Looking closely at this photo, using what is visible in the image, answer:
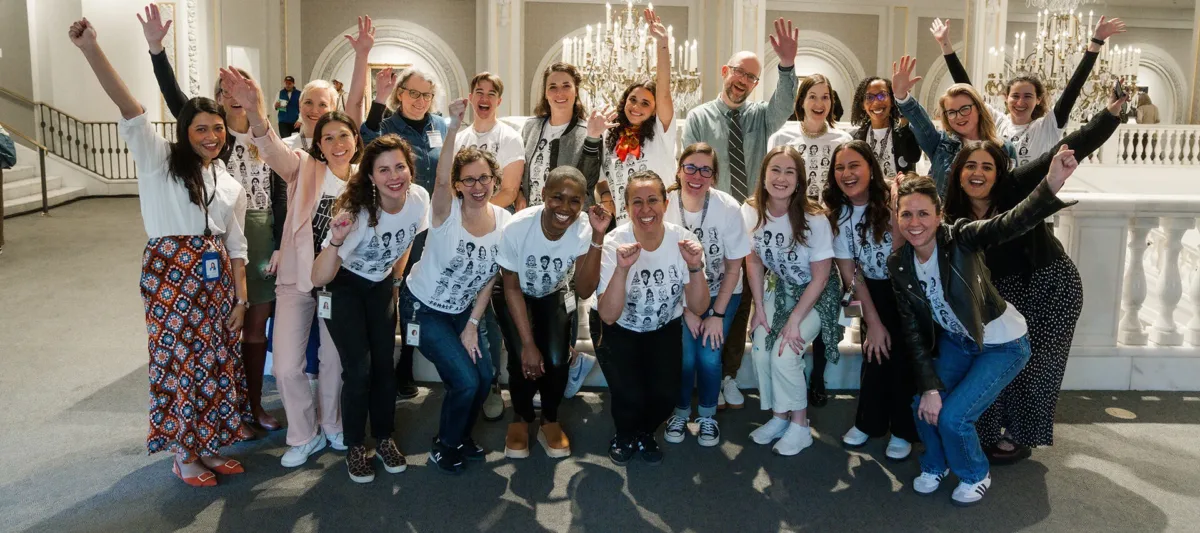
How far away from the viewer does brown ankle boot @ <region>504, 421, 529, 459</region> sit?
365 cm

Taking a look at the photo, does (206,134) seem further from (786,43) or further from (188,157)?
(786,43)

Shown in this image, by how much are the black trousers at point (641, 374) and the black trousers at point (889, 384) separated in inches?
32.1

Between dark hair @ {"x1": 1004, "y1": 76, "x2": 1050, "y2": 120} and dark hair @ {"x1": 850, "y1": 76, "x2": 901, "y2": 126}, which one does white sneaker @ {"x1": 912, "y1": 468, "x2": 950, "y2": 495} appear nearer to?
dark hair @ {"x1": 850, "y1": 76, "x2": 901, "y2": 126}

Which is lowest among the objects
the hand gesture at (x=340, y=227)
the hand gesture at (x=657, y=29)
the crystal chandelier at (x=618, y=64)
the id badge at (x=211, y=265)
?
the id badge at (x=211, y=265)

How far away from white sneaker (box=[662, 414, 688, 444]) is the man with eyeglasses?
417 millimetres

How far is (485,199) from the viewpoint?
3.48m

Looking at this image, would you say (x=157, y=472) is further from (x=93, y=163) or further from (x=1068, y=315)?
(x=93, y=163)

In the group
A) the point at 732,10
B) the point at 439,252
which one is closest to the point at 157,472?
the point at 439,252

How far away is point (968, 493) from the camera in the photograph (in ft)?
10.6

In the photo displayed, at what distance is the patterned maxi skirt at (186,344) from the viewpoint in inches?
128

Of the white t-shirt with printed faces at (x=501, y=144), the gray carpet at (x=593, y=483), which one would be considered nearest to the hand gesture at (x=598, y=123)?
the white t-shirt with printed faces at (x=501, y=144)

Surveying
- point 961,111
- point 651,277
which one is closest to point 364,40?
point 651,277

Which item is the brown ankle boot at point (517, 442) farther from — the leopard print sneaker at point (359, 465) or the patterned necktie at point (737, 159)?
the patterned necktie at point (737, 159)

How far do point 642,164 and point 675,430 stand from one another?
1.24m
